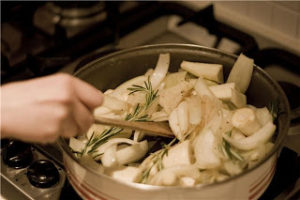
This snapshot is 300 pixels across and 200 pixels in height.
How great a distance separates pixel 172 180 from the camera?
641 millimetres

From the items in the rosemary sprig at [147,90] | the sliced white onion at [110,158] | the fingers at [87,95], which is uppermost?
the fingers at [87,95]

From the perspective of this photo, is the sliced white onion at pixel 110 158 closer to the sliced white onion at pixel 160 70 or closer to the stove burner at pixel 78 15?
the sliced white onion at pixel 160 70

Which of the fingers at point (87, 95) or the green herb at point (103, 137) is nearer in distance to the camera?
the fingers at point (87, 95)

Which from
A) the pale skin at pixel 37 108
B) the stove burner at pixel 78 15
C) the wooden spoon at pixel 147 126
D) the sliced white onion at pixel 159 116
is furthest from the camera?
the stove burner at pixel 78 15

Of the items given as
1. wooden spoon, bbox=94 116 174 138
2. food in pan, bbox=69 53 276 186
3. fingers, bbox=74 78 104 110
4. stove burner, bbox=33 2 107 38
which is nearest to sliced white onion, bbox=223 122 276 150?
food in pan, bbox=69 53 276 186

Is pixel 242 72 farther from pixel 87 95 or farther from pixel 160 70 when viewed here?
pixel 87 95

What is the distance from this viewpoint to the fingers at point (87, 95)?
0.55 m

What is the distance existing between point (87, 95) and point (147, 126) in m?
0.18

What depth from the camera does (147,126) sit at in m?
0.72

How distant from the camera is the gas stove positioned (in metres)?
0.79

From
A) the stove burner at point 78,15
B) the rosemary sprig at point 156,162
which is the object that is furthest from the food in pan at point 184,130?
the stove burner at point 78,15

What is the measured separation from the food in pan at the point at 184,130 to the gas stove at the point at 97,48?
10cm

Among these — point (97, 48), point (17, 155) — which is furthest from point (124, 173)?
point (97, 48)

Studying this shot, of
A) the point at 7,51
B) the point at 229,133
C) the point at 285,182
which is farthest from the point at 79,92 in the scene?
the point at 7,51
